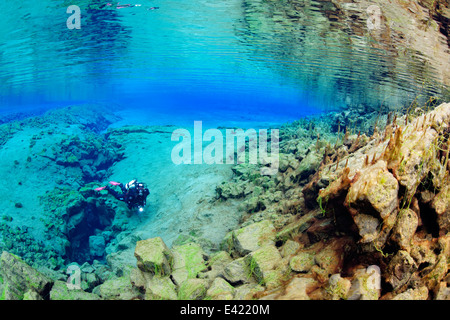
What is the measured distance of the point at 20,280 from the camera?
385 centimetres

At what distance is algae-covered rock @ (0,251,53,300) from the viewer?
3.65 metres

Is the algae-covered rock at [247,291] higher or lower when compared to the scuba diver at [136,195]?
higher

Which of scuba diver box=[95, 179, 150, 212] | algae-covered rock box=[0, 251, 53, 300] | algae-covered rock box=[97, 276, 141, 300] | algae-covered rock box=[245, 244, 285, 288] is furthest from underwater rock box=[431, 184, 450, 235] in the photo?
scuba diver box=[95, 179, 150, 212]

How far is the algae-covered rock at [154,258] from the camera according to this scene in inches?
177

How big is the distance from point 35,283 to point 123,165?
40.5 ft

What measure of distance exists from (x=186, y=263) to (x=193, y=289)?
104 cm

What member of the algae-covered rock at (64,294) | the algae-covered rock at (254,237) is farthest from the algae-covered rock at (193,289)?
the algae-covered rock at (64,294)

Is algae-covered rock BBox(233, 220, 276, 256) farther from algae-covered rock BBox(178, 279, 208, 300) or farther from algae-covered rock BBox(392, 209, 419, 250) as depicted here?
algae-covered rock BBox(392, 209, 419, 250)

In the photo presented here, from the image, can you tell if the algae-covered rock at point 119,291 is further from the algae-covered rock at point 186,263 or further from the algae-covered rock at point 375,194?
the algae-covered rock at point 375,194

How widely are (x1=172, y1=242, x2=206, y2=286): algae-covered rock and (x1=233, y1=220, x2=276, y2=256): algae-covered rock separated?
0.90m

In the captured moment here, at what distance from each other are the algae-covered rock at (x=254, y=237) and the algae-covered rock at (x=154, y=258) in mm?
1524

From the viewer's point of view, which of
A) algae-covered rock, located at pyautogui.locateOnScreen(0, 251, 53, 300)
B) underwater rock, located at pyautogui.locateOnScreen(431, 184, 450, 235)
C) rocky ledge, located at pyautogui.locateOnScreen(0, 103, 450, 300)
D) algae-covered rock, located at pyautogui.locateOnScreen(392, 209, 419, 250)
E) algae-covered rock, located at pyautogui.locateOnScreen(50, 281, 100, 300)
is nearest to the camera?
rocky ledge, located at pyautogui.locateOnScreen(0, 103, 450, 300)

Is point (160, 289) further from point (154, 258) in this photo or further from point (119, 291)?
point (119, 291)
